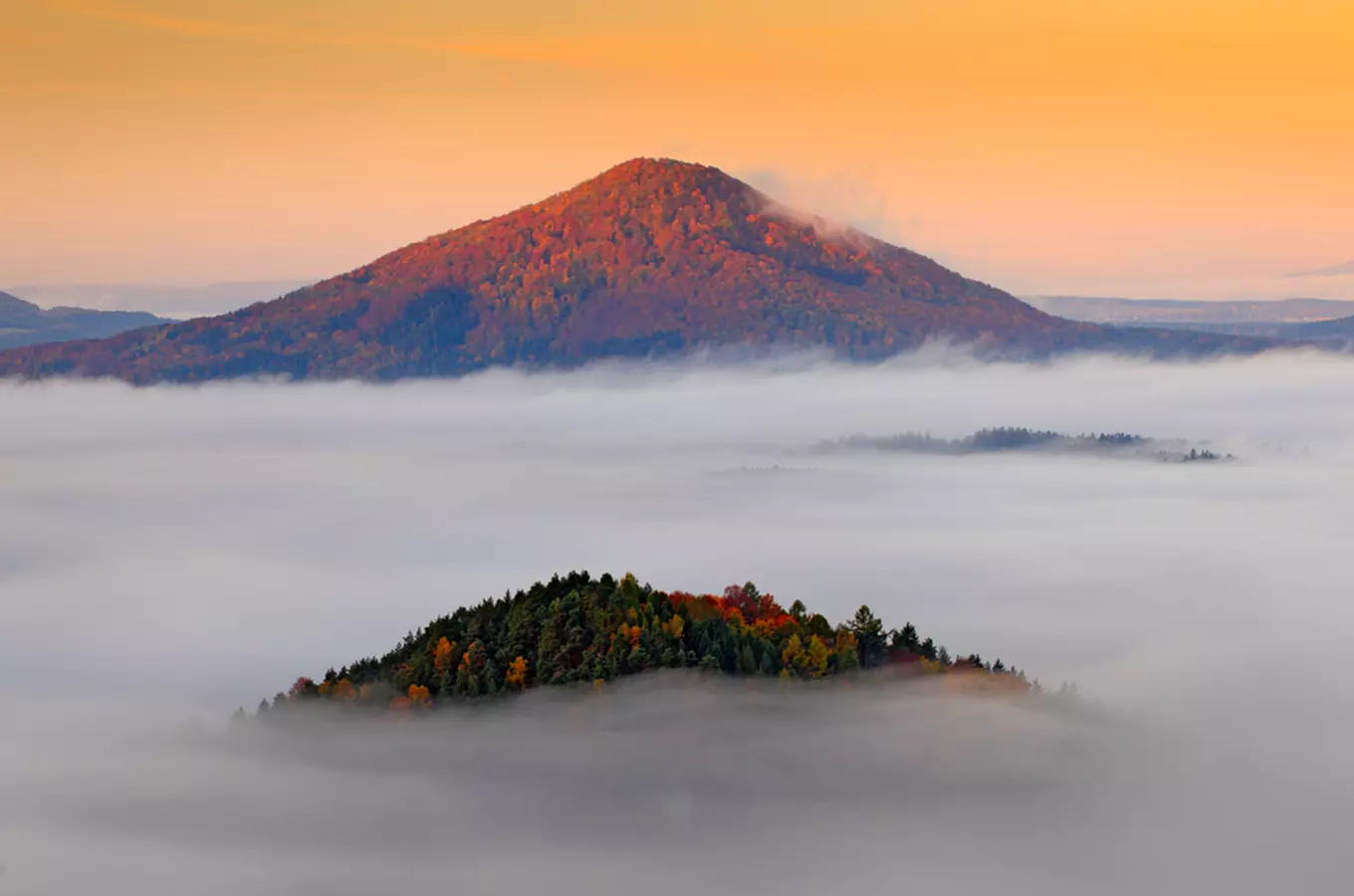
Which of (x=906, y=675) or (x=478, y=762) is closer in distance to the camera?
(x=478, y=762)

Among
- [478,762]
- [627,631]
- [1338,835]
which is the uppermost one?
[627,631]

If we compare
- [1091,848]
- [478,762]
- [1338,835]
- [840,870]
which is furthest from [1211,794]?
[478,762]

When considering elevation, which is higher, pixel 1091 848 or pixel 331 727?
pixel 331 727

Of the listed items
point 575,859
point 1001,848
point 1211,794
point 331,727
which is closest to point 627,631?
point 575,859

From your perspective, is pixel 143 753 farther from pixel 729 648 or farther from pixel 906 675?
pixel 906 675

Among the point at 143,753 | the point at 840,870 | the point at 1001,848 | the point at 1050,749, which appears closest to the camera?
the point at 840,870

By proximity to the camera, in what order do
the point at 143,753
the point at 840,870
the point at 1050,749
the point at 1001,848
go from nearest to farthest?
the point at 840,870, the point at 1001,848, the point at 1050,749, the point at 143,753
